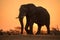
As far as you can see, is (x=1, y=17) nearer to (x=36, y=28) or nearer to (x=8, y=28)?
(x=8, y=28)

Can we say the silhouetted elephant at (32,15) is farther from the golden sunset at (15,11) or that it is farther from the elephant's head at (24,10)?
the golden sunset at (15,11)

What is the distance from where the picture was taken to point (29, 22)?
150cm

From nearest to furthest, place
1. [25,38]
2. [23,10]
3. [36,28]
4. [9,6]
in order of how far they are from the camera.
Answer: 1. [25,38]
2. [23,10]
3. [36,28]
4. [9,6]

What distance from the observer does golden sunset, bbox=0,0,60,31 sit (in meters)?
1.79

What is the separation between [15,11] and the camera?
1.81m

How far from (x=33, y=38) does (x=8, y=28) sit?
0.46 metres

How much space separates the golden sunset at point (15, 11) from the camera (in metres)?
1.79

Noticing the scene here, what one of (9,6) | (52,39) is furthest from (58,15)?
(52,39)

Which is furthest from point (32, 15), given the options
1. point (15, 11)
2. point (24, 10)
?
point (15, 11)

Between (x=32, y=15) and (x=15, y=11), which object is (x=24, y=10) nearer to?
(x=32, y=15)

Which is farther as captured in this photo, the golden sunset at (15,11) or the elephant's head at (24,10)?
the golden sunset at (15,11)

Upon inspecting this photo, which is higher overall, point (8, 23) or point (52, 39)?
point (8, 23)

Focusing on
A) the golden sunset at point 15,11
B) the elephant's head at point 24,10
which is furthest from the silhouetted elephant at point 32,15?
the golden sunset at point 15,11

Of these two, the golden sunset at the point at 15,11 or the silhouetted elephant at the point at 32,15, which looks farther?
the golden sunset at the point at 15,11
